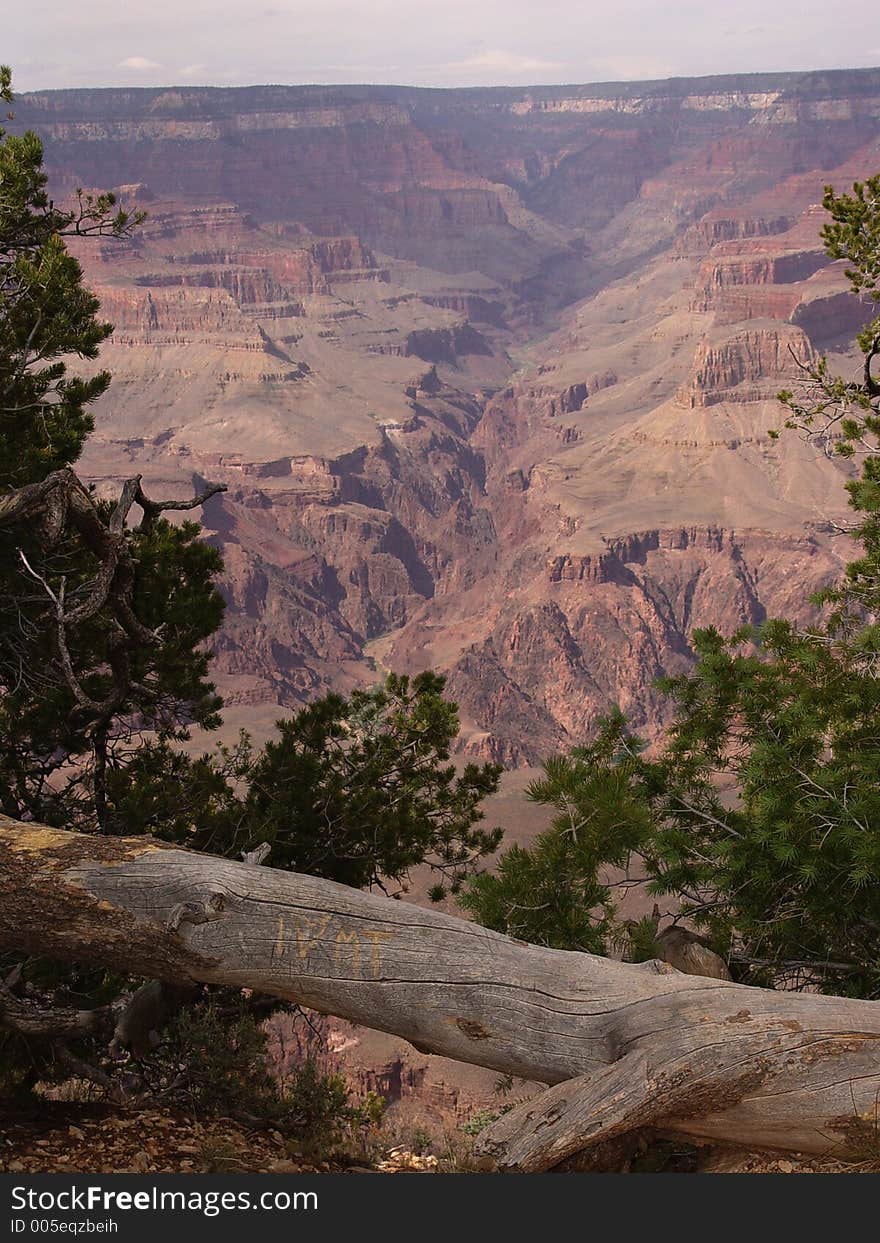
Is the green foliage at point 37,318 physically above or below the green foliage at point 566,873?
above

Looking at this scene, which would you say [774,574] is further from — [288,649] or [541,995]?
[541,995]

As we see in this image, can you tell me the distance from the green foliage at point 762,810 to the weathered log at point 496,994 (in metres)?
1.56

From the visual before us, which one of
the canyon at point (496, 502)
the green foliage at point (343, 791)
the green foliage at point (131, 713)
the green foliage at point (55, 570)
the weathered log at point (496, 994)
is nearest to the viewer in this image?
the weathered log at point (496, 994)

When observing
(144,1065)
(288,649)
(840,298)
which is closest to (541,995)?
(144,1065)

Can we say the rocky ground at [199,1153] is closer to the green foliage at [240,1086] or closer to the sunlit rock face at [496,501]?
the green foliage at [240,1086]

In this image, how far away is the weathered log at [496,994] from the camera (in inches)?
241

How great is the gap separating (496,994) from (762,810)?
12.1 feet

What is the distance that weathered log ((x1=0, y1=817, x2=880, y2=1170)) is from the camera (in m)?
6.12

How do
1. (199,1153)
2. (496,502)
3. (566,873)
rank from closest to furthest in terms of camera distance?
(199,1153) → (566,873) → (496,502)

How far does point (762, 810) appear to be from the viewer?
30.9 feet

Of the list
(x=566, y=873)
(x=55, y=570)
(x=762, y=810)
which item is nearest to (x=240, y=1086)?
(x=566, y=873)

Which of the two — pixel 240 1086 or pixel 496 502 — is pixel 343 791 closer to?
pixel 240 1086

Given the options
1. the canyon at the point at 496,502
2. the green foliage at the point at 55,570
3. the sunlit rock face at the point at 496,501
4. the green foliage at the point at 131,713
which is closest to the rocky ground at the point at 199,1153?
the green foliage at the point at 131,713

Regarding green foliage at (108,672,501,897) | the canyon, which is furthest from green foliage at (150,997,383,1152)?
the canyon
